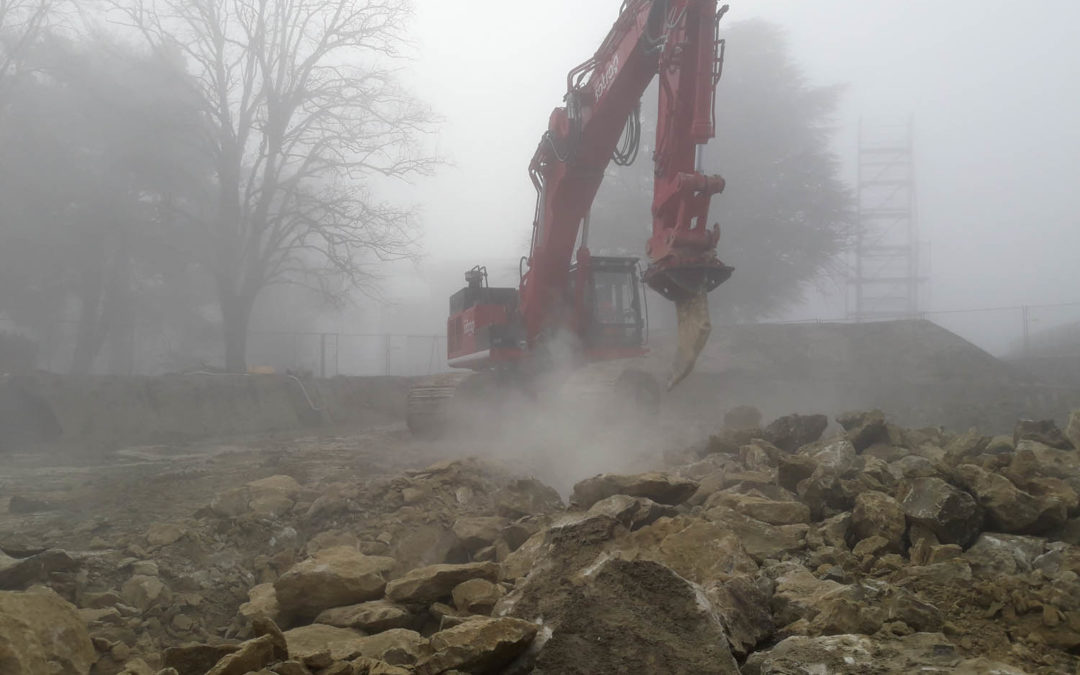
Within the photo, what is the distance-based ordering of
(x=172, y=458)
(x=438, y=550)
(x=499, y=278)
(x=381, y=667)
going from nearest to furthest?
(x=381, y=667)
(x=438, y=550)
(x=172, y=458)
(x=499, y=278)

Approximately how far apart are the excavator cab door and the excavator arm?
0.27 m

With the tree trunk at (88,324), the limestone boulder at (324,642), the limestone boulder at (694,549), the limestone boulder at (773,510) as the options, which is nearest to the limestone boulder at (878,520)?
the limestone boulder at (773,510)

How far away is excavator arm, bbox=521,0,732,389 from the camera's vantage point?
702cm

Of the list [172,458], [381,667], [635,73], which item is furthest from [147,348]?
[381,667]

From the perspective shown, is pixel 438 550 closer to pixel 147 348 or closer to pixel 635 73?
pixel 635 73

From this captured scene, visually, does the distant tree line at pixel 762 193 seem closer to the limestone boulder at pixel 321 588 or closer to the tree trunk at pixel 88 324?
the tree trunk at pixel 88 324

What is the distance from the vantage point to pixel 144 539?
5336 mm

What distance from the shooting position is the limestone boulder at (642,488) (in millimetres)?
5020

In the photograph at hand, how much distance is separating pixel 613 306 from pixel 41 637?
9216 mm

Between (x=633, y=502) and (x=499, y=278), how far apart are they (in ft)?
107

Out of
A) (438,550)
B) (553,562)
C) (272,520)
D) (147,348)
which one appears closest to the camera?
(553,562)

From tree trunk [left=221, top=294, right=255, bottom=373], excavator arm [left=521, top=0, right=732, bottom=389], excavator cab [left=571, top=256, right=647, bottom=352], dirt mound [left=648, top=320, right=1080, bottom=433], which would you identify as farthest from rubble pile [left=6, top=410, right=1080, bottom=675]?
tree trunk [left=221, top=294, right=255, bottom=373]

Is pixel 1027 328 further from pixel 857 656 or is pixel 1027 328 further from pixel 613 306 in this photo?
pixel 857 656

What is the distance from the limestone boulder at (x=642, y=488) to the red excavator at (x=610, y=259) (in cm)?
203
